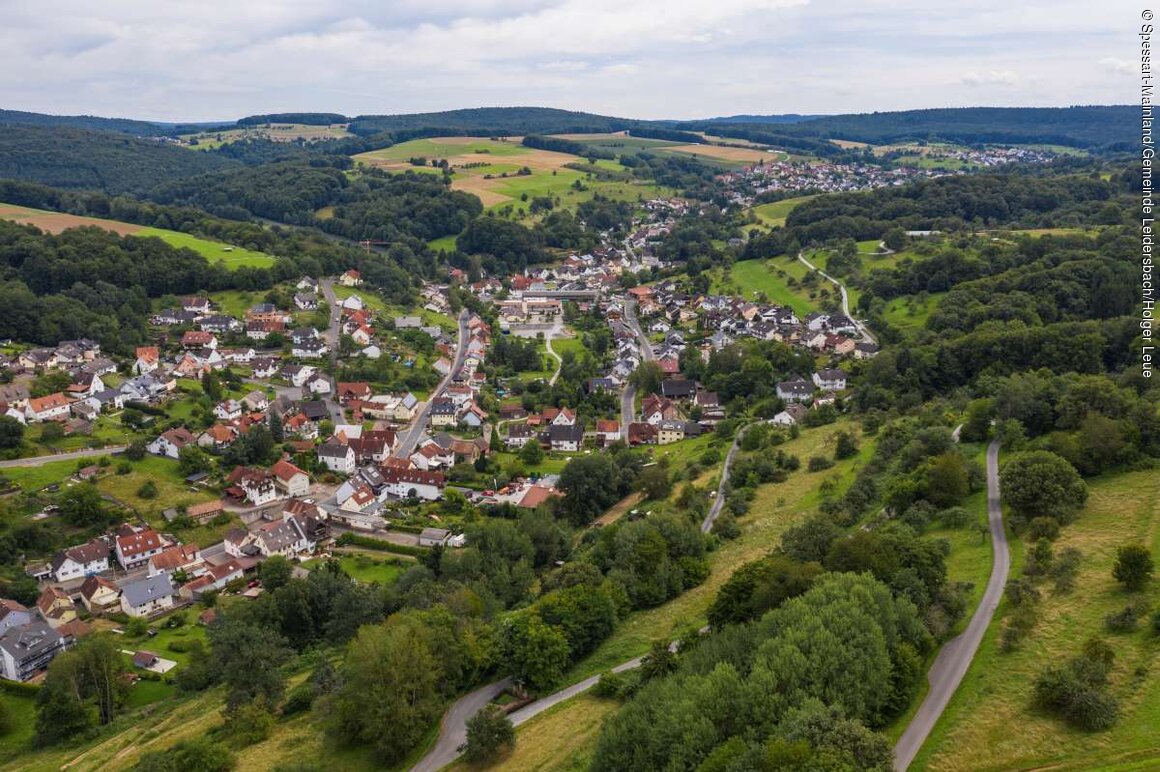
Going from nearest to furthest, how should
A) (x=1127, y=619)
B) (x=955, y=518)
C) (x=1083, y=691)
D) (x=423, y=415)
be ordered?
(x=1083, y=691) → (x=1127, y=619) → (x=955, y=518) → (x=423, y=415)

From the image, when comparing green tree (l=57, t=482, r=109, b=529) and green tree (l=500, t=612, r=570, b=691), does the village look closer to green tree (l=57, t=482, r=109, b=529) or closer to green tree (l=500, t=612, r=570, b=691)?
green tree (l=57, t=482, r=109, b=529)

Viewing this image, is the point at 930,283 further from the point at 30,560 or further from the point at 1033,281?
the point at 30,560

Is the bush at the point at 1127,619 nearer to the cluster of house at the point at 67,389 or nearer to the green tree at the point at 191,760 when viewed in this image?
the green tree at the point at 191,760

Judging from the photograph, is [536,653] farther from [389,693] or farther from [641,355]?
[641,355]

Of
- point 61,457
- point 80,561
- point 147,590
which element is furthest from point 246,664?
point 61,457

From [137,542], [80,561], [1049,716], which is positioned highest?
[1049,716]

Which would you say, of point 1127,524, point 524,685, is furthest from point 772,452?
point 524,685

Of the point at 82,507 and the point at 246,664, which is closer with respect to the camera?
the point at 246,664
